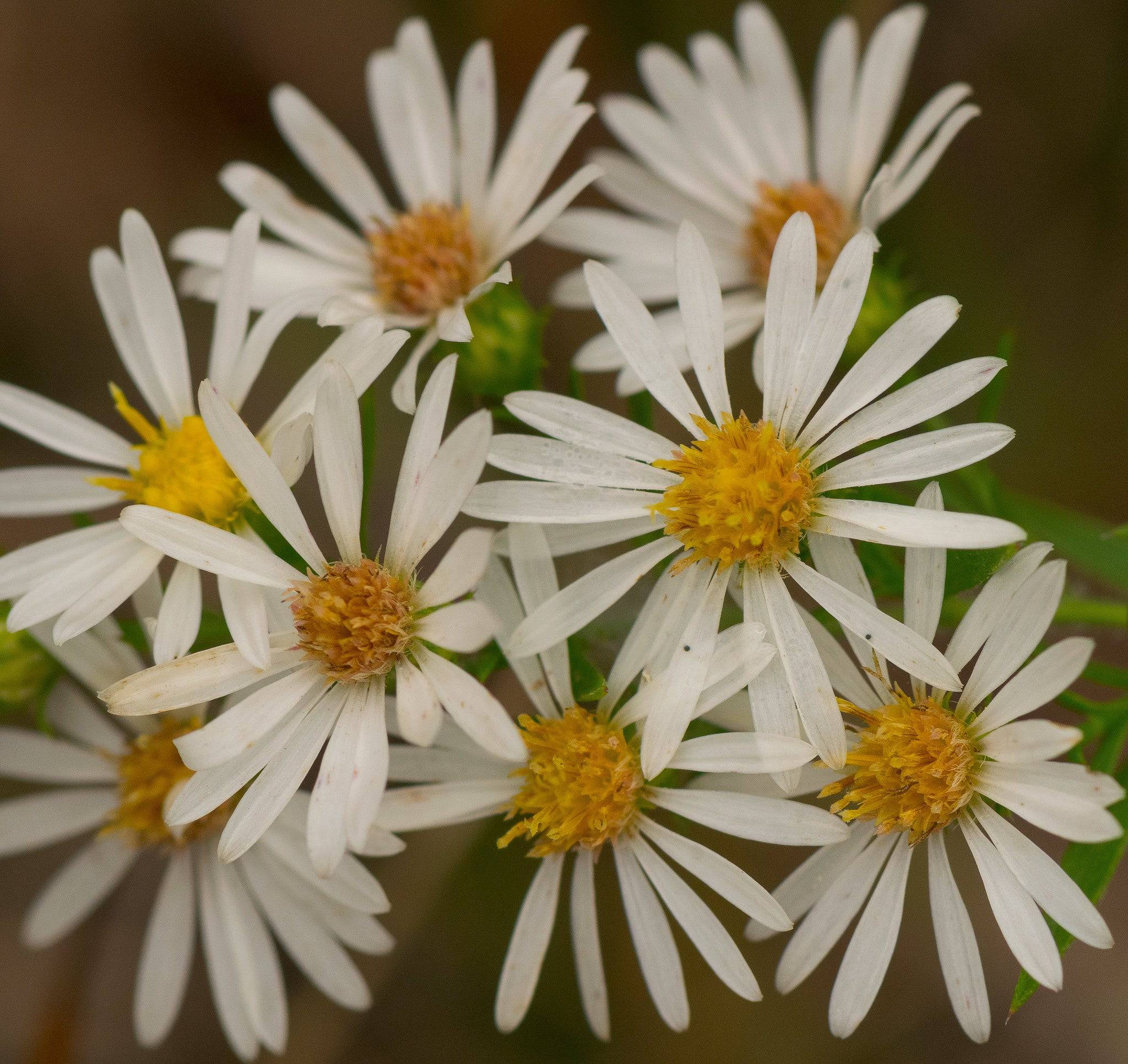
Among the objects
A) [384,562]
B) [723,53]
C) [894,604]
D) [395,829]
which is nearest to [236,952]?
[395,829]

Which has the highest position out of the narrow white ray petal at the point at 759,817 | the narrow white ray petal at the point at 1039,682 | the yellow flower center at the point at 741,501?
the yellow flower center at the point at 741,501

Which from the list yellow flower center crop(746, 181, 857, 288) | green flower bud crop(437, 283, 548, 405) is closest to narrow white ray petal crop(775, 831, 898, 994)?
green flower bud crop(437, 283, 548, 405)

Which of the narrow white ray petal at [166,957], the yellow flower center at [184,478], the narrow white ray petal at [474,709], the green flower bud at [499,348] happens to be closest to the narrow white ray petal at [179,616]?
the yellow flower center at [184,478]

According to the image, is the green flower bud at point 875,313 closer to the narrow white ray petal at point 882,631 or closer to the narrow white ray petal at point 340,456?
the narrow white ray petal at point 882,631

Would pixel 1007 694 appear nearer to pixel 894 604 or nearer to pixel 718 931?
pixel 894 604

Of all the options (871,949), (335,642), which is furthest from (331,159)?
(871,949)

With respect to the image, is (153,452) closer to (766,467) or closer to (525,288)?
(766,467)
